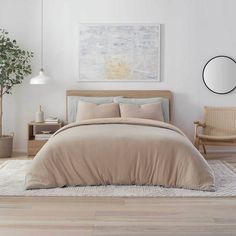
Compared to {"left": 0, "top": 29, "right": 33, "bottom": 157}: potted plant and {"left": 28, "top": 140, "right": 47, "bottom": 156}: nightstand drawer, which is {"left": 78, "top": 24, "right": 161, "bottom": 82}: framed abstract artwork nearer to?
{"left": 0, "top": 29, "right": 33, "bottom": 157}: potted plant

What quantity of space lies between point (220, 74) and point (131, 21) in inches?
61.2

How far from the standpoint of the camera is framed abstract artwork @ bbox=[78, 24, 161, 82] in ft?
21.9

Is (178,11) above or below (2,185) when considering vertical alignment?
above

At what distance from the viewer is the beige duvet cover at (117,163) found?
175 inches

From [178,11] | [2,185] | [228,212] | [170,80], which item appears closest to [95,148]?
[2,185]

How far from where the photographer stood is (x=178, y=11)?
21.9 feet

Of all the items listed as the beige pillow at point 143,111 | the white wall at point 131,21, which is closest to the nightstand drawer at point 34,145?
the white wall at point 131,21

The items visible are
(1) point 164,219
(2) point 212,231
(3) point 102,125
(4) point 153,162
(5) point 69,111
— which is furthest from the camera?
(5) point 69,111

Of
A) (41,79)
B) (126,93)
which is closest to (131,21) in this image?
(126,93)

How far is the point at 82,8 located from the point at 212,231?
4.42 metres

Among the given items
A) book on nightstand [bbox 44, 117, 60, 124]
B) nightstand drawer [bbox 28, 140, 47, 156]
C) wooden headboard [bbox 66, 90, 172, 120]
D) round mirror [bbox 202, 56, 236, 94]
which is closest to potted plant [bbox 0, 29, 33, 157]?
nightstand drawer [bbox 28, 140, 47, 156]

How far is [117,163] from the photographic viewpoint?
448 centimetres

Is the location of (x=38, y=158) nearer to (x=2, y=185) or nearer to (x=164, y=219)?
(x=2, y=185)

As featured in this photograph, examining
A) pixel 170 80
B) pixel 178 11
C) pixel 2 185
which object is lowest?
pixel 2 185
